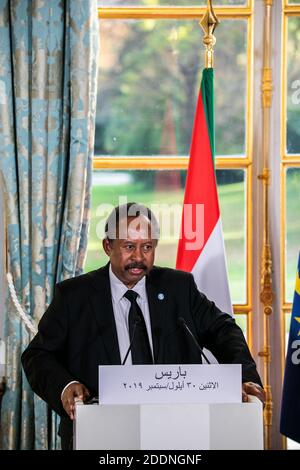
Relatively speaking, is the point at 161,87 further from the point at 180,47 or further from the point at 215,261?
the point at 215,261

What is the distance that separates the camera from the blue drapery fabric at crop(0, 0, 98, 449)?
14.8ft

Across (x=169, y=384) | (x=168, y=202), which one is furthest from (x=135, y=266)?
(x=168, y=202)

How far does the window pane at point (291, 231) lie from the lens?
489 centimetres

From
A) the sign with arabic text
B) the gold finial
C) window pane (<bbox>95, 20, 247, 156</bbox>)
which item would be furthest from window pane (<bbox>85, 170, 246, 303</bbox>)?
the sign with arabic text

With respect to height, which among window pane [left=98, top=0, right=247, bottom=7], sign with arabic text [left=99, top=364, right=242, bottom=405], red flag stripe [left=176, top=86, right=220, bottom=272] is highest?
window pane [left=98, top=0, right=247, bottom=7]

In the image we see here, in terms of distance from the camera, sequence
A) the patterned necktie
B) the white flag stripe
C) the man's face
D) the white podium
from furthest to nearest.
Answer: the white flag stripe → the man's face → the patterned necktie → the white podium

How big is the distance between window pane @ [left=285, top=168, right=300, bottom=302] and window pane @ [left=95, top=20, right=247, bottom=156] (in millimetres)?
510

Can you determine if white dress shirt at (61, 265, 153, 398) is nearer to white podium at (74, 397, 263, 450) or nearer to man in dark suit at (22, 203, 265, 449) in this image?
man in dark suit at (22, 203, 265, 449)

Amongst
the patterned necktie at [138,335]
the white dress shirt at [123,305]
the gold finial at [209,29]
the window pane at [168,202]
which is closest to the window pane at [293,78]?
the window pane at [168,202]

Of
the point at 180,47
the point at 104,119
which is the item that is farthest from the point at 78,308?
the point at 180,47

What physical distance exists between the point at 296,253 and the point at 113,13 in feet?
5.47

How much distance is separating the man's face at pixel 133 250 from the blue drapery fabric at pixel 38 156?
35.4 inches

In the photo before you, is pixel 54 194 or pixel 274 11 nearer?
pixel 54 194

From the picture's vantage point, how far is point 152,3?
16.1ft
